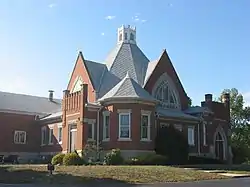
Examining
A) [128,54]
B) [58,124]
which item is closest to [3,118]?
[58,124]

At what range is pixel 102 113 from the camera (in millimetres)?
36469

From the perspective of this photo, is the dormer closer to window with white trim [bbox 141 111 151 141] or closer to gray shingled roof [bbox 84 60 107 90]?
gray shingled roof [bbox 84 60 107 90]

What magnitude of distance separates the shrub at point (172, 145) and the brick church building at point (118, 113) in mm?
721

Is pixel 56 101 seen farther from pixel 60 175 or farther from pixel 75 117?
pixel 60 175

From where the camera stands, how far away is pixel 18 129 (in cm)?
4466

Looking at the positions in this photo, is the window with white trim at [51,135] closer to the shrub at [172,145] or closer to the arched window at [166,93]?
the arched window at [166,93]

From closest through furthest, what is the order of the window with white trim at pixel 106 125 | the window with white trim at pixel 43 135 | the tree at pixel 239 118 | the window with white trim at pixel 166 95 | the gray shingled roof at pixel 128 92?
the gray shingled roof at pixel 128 92, the window with white trim at pixel 106 125, the window with white trim at pixel 166 95, the window with white trim at pixel 43 135, the tree at pixel 239 118

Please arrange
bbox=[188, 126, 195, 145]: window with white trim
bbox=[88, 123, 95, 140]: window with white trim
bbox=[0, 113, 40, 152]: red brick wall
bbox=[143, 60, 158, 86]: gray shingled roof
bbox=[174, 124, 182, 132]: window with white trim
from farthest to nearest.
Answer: bbox=[0, 113, 40, 152]: red brick wall → bbox=[143, 60, 158, 86]: gray shingled roof → bbox=[188, 126, 195, 145]: window with white trim → bbox=[174, 124, 182, 132]: window with white trim → bbox=[88, 123, 95, 140]: window with white trim

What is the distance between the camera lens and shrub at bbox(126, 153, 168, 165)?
110 ft

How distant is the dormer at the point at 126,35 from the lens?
155 feet

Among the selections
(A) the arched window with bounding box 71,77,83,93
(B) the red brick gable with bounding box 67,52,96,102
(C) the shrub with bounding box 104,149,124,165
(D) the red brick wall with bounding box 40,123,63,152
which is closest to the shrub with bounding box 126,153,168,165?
(C) the shrub with bounding box 104,149,124,165

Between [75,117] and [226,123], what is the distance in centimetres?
1916

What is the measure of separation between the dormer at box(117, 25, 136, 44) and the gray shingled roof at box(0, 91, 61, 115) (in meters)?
11.4

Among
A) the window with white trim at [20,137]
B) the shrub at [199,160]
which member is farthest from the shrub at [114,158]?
the window with white trim at [20,137]
